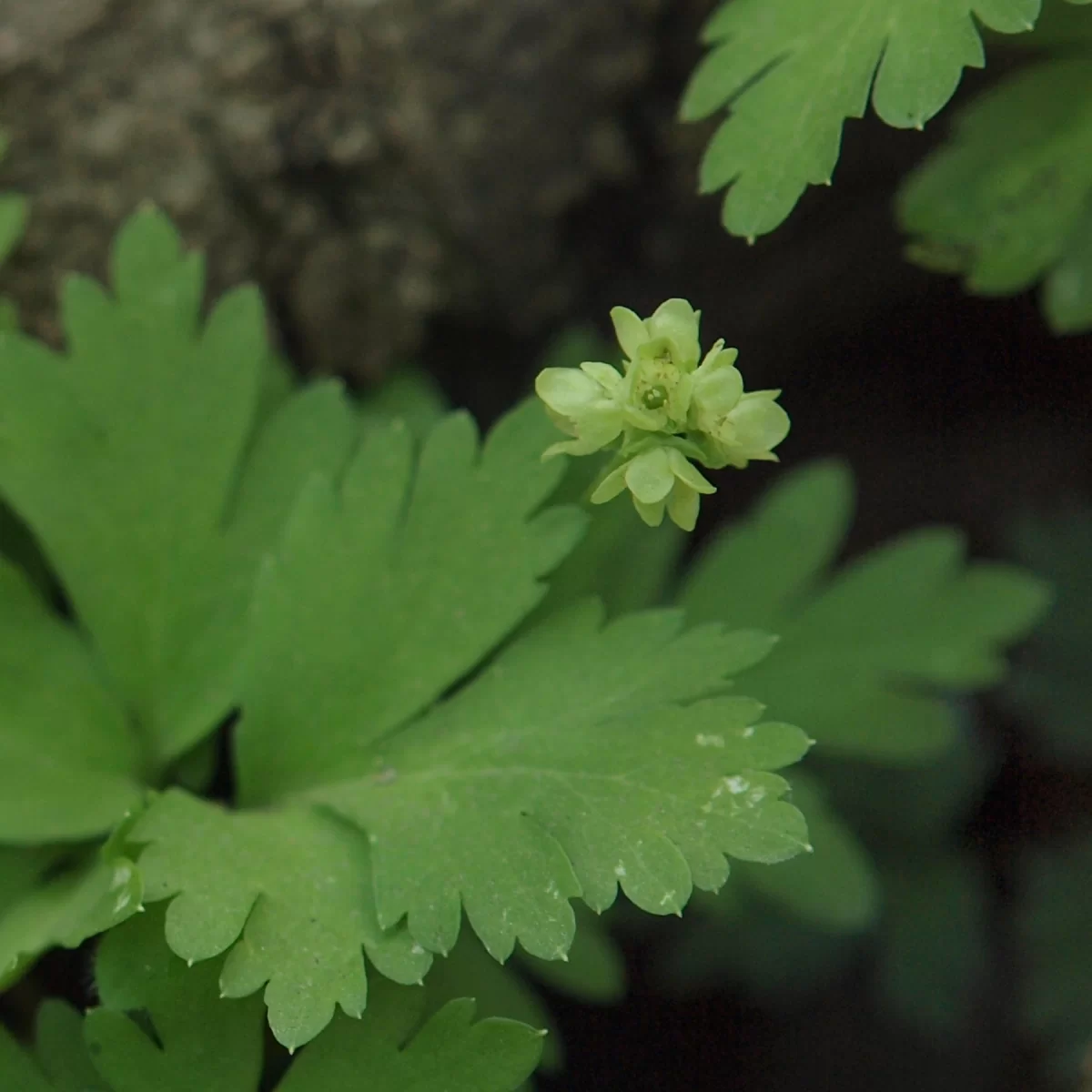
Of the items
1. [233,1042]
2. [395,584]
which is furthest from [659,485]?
[233,1042]

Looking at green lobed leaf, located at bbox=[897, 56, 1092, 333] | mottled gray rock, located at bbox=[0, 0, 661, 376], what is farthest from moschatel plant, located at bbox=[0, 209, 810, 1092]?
green lobed leaf, located at bbox=[897, 56, 1092, 333]

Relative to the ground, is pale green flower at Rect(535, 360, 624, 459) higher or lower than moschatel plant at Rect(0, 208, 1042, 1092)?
higher

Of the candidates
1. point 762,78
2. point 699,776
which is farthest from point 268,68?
point 699,776

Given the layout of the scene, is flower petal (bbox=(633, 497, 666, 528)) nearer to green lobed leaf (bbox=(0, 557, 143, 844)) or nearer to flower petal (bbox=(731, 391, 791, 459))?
flower petal (bbox=(731, 391, 791, 459))

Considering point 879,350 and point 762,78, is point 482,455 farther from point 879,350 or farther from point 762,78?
point 879,350

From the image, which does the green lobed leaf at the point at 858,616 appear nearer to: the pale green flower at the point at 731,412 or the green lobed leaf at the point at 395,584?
the green lobed leaf at the point at 395,584

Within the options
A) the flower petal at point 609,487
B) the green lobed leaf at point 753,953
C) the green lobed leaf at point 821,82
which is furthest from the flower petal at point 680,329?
the green lobed leaf at point 753,953
